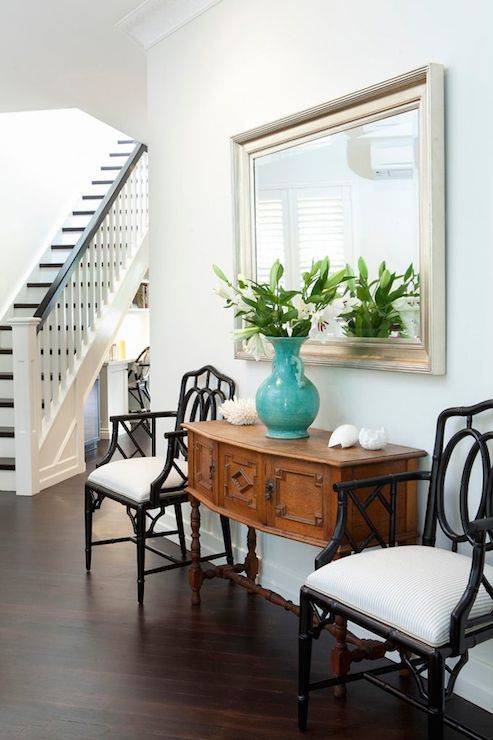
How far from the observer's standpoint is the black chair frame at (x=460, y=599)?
2008mm

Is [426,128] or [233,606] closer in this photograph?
[426,128]

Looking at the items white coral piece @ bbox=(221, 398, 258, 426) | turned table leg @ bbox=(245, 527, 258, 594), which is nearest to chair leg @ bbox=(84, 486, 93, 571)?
turned table leg @ bbox=(245, 527, 258, 594)

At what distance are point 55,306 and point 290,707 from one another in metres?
4.17

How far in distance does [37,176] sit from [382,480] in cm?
654

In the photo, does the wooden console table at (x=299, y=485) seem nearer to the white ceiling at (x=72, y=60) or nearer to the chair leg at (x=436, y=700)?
the chair leg at (x=436, y=700)

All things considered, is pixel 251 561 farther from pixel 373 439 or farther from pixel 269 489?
pixel 373 439

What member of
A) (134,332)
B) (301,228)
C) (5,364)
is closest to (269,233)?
(301,228)

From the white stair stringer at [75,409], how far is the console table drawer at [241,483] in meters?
3.00

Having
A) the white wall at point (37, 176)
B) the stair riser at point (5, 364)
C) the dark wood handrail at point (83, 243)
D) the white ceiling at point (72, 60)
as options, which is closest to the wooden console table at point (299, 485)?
the white ceiling at point (72, 60)

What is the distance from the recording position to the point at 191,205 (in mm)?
4328

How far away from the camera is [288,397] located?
10.0 ft

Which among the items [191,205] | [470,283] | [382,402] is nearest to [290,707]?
[382,402]

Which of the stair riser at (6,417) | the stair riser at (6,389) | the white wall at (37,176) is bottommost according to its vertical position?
the stair riser at (6,417)

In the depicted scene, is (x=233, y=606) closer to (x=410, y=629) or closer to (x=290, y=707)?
(x=290, y=707)
